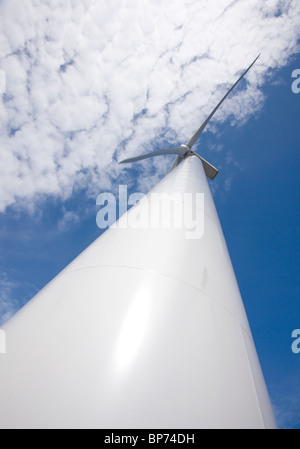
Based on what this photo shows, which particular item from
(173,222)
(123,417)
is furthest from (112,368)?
(173,222)

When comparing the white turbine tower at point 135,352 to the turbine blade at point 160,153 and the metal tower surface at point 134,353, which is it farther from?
the turbine blade at point 160,153

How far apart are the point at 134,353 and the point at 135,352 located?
0.01 m

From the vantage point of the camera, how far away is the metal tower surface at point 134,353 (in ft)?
5.74

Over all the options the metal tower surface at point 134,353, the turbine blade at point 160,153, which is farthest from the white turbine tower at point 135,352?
the turbine blade at point 160,153

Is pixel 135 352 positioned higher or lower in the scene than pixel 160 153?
lower

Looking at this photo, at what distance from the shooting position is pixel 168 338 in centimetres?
229

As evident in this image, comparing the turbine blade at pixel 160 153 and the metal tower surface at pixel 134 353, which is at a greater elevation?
the turbine blade at pixel 160 153

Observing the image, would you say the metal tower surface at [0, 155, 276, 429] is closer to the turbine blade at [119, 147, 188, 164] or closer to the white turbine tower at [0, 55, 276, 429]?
the white turbine tower at [0, 55, 276, 429]

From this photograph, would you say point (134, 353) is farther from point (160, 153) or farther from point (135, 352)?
point (160, 153)

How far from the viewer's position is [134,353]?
211 centimetres

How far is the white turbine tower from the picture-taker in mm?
1751

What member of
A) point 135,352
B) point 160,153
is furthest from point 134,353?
point 160,153
